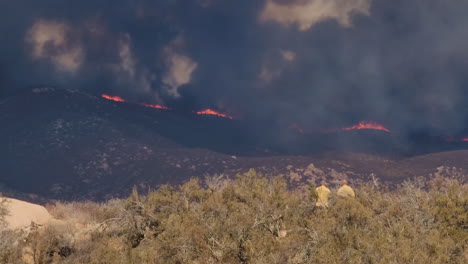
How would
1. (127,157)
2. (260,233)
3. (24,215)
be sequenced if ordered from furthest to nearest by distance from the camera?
(127,157), (24,215), (260,233)

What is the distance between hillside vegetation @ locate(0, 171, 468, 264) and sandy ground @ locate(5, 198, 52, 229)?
615 cm

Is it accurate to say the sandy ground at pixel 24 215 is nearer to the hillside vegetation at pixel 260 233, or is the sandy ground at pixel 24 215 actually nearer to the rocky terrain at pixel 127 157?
the hillside vegetation at pixel 260 233

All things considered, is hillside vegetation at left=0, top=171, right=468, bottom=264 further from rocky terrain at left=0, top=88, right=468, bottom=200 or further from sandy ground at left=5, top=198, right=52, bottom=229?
rocky terrain at left=0, top=88, right=468, bottom=200

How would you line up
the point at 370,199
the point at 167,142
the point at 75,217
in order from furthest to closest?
1. the point at 167,142
2. the point at 75,217
3. the point at 370,199

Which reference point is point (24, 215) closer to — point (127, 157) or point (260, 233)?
point (260, 233)

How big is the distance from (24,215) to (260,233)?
21.0 m

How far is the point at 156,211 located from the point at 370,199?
12.0 metres

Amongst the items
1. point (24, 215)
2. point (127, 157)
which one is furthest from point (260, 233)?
point (127, 157)

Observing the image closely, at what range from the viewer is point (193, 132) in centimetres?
19288

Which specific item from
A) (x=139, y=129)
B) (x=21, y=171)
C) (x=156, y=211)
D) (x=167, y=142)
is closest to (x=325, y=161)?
(x=167, y=142)

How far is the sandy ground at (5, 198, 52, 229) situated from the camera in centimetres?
2951

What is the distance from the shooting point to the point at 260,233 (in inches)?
686

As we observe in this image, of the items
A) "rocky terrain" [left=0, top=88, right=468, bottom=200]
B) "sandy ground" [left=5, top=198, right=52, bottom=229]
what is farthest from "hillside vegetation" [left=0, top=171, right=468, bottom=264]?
"rocky terrain" [left=0, top=88, right=468, bottom=200]

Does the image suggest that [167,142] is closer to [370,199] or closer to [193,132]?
[193,132]
